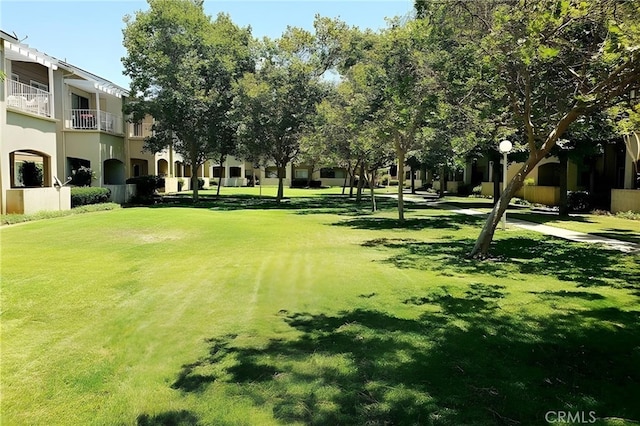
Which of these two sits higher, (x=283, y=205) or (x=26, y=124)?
(x=26, y=124)

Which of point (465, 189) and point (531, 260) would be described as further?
point (465, 189)

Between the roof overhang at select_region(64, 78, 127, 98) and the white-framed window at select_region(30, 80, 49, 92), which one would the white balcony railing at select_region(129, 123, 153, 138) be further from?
the white-framed window at select_region(30, 80, 49, 92)

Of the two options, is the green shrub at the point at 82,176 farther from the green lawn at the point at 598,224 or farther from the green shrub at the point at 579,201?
the green shrub at the point at 579,201

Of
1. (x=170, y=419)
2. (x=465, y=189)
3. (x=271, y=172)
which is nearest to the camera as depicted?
(x=170, y=419)

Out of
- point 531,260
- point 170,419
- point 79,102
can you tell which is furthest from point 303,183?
point 170,419

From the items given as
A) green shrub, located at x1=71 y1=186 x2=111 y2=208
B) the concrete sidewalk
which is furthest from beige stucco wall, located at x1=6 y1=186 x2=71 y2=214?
the concrete sidewalk

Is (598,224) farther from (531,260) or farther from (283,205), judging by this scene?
(283,205)

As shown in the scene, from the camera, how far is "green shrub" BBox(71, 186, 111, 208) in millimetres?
23469

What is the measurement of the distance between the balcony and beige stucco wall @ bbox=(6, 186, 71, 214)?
6578mm

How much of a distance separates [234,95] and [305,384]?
28.0m

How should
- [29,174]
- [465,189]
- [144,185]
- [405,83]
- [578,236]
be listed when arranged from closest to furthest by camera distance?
[405,83] → [578,236] → [29,174] → [144,185] → [465,189]

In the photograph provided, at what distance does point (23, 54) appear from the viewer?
1958 cm

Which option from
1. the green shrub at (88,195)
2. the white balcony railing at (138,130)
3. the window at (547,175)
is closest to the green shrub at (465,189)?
the window at (547,175)

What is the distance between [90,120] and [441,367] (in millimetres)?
28754
